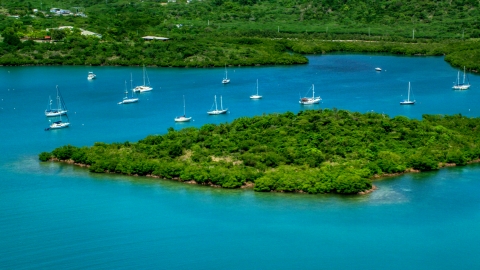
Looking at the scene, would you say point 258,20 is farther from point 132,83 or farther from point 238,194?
point 238,194

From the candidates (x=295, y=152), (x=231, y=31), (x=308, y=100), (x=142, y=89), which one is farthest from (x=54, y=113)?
(x=231, y=31)

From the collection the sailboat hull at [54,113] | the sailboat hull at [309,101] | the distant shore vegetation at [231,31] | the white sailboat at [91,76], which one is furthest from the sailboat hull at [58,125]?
the distant shore vegetation at [231,31]

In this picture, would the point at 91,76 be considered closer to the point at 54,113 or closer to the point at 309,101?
the point at 54,113

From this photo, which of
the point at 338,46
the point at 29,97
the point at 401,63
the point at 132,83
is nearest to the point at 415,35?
the point at 338,46

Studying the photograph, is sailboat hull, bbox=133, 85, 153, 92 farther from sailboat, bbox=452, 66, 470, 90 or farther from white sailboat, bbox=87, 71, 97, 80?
sailboat, bbox=452, 66, 470, 90

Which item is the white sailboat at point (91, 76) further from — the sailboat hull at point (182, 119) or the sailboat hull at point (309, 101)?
the sailboat hull at point (309, 101)

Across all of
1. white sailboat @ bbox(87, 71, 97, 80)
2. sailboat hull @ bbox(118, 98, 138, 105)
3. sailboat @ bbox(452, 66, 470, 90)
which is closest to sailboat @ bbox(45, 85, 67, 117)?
sailboat hull @ bbox(118, 98, 138, 105)
